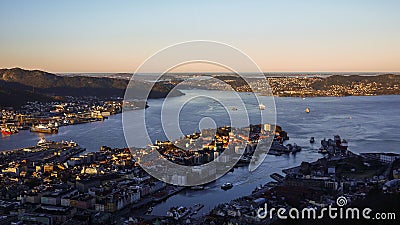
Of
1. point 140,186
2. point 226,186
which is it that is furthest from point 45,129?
point 226,186

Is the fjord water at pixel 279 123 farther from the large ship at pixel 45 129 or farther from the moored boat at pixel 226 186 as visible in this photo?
the large ship at pixel 45 129

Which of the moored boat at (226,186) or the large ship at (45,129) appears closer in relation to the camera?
the moored boat at (226,186)

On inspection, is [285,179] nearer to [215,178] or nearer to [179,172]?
[215,178]

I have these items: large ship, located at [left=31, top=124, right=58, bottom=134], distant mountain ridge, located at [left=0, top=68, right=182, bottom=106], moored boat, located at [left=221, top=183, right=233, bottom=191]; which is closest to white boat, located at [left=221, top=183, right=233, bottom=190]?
moored boat, located at [left=221, top=183, right=233, bottom=191]

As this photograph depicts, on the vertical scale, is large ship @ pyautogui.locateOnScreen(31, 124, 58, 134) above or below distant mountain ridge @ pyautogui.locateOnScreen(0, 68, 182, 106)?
below
